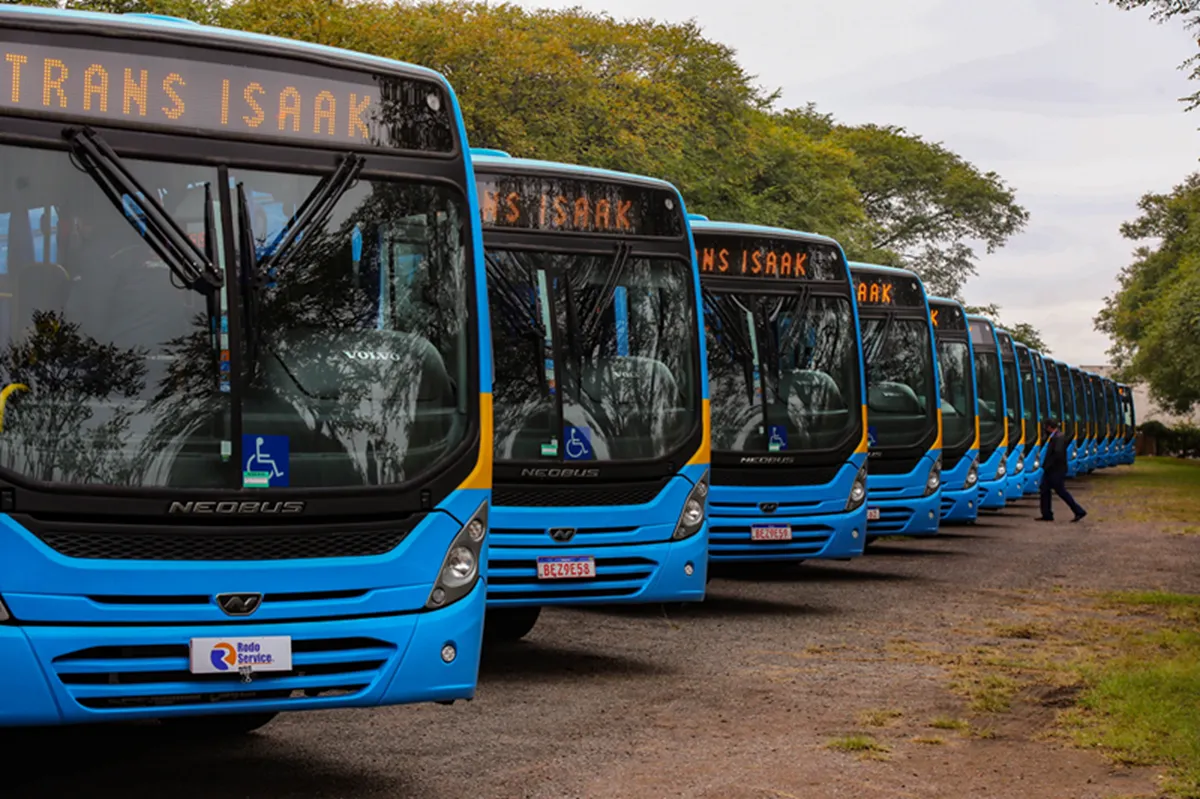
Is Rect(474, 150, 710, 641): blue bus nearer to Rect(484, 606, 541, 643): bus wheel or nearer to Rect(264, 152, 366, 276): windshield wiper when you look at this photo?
Rect(484, 606, 541, 643): bus wheel

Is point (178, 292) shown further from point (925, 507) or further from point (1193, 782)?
point (925, 507)

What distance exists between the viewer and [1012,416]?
97.9 feet

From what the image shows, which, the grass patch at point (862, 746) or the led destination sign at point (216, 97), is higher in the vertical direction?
the led destination sign at point (216, 97)

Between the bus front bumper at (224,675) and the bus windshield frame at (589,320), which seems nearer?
the bus front bumper at (224,675)

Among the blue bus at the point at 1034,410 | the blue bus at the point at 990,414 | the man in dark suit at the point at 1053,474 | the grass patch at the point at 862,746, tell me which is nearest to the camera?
the grass patch at the point at 862,746

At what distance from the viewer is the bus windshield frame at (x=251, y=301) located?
6.37 meters

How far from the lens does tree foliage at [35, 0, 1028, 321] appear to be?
93.2 ft

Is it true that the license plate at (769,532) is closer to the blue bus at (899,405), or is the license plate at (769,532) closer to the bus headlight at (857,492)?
the bus headlight at (857,492)

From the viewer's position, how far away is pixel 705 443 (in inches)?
439

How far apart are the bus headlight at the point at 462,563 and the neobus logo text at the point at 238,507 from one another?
0.66 m

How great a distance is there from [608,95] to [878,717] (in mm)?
24632

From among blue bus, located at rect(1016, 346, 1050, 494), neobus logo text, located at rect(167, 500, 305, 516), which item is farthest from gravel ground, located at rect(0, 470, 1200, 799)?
blue bus, located at rect(1016, 346, 1050, 494)

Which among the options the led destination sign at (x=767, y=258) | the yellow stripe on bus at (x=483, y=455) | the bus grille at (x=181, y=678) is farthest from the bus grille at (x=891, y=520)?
the bus grille at (x=181, y=678)

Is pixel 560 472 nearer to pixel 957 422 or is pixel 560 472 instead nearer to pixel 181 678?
→ pixel 181 678
